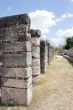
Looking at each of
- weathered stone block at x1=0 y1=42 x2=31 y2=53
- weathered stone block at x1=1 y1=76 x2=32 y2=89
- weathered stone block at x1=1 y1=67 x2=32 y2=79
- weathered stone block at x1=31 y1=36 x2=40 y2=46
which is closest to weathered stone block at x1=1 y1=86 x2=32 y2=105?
weathered stone block at x1=1 y1=76 x2=32 y2=89

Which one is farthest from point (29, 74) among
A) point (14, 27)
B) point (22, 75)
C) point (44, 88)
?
point (44, 88)

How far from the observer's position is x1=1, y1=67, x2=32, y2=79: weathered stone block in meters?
7.28

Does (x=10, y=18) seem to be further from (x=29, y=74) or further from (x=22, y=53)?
(x=29, y=74)

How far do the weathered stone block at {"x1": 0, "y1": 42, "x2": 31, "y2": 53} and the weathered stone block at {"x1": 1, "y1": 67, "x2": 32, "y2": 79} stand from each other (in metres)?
0.60

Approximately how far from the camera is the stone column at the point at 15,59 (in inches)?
286

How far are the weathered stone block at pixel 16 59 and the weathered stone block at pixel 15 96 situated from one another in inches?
32.1

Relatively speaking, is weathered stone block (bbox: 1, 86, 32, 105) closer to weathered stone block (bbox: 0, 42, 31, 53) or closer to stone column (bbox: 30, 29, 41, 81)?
weathered stone block (bbox: 0, 42, 31, 53)

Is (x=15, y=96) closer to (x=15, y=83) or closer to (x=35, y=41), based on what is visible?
(x=15, y=83)

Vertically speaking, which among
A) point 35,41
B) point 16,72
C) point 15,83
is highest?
point 35,41

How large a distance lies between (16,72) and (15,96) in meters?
0.78

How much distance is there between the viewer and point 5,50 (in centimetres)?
746

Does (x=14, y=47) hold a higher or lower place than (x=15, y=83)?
higher

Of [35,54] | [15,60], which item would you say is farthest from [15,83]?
[35,54]

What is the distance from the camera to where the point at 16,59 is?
7359 mm
